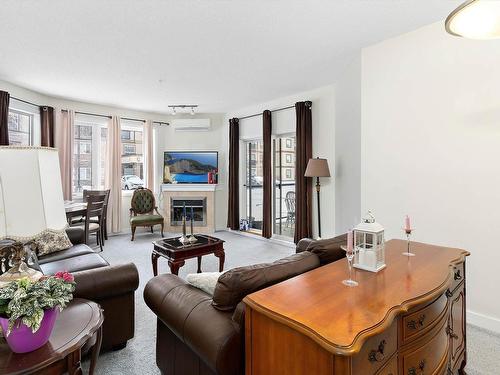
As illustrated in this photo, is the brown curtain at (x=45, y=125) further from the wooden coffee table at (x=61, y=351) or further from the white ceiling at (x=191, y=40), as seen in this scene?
the wooden coffee table at (x=61, y=351)

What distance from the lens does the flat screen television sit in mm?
6555

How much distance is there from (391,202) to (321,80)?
223cm

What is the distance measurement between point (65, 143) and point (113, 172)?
0.99 m

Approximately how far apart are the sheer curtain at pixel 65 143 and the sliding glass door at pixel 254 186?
343 centimetres

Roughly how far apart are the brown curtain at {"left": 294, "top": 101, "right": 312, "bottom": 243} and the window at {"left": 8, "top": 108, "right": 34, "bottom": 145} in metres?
4.64

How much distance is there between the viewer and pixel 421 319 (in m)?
1.27

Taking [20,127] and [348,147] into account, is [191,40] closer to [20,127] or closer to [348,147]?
[348,147]

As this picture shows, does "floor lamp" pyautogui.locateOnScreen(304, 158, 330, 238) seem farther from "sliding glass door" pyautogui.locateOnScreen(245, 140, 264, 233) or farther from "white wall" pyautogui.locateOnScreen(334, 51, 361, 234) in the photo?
"sliding glass door" pyautogui.locateOnScreen(245, 140, 264, 233)

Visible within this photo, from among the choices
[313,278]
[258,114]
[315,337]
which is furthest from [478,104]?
[258,114]

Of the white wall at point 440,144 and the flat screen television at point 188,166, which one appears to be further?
the flat screen television at point 188,166

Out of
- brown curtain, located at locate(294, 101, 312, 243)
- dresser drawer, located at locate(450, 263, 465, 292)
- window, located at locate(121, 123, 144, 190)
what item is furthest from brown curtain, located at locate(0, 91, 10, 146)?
dresser drawer, located at locate(450, 263, 465, 292)

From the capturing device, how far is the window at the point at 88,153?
5746 mm

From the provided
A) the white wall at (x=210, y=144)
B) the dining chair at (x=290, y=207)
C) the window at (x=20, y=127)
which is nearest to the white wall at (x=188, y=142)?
the white wall at (x=210, y=144)

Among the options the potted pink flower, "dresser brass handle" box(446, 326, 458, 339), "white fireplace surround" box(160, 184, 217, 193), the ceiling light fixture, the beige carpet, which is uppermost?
the ceiling light fixture
